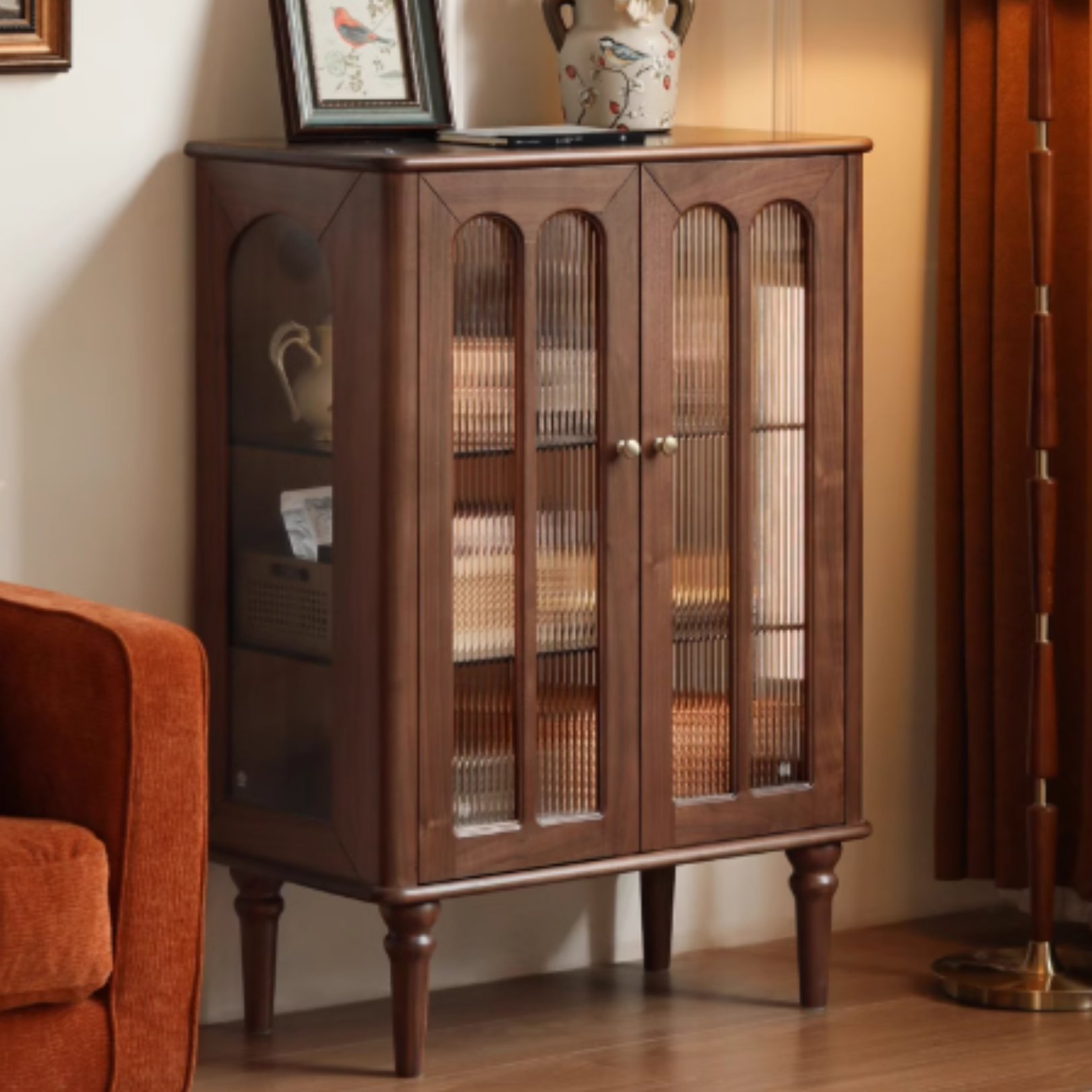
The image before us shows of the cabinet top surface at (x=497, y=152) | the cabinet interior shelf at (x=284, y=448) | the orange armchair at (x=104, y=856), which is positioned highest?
the cabinet top surface at (x=497, y=152)

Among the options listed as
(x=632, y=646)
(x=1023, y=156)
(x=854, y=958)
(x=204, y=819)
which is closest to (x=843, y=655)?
(x=632, y=646)

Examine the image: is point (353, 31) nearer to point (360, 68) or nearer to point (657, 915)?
point (360, 68)

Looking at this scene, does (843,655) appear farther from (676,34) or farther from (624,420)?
(676,34)

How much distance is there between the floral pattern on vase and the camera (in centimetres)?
342

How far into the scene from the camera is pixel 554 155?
10.3ft

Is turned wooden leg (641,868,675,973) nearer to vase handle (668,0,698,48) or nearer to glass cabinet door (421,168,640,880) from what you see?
glass cabinet door (421,168,640,880)

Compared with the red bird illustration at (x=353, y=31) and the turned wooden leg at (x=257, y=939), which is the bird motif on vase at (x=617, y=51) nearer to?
the red bird illustration at (x=353, y=31)

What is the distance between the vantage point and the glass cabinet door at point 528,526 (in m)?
3.14

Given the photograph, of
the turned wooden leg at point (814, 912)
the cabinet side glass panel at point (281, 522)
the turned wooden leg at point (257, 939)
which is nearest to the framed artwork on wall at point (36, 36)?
the cabinet side glass panel at point (281, 522)

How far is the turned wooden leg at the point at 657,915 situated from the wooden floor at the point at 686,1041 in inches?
1.5

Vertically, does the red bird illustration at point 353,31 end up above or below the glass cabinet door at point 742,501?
above

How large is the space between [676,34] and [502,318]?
2.05ft

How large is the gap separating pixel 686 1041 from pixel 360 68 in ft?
4.70

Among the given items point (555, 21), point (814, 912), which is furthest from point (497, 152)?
point (814, 912)
